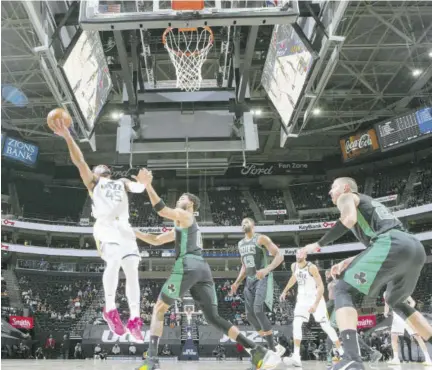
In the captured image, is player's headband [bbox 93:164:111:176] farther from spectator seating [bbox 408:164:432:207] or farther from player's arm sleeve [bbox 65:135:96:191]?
spectator seating [bbox 408:164:432:207]

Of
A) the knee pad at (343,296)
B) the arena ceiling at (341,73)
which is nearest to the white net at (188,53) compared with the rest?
the arena ceiling at (341,73)

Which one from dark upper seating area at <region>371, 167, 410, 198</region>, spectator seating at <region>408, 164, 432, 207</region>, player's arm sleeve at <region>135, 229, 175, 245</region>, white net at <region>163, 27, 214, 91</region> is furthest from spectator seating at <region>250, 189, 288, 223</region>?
player's arm sleeve at <region>135, 229, 175, 245</region>

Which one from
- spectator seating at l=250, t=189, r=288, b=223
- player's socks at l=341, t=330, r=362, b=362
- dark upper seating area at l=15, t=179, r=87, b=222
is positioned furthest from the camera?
spectator seating at l=250, t=189, r=288, b=223

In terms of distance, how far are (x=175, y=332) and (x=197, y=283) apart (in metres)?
17.2

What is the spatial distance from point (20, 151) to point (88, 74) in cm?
1874

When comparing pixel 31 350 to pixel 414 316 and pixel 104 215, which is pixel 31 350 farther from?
pixel 414 316

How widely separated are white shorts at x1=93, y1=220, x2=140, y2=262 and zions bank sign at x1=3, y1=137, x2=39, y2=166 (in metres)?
22.7

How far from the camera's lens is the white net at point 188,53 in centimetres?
916

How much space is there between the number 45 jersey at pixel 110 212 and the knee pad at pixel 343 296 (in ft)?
8.33

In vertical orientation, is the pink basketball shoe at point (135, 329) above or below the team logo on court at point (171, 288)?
below

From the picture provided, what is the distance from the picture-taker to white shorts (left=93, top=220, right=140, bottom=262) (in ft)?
18.1

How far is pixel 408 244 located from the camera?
14.1 feet

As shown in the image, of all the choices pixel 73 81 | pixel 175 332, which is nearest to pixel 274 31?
pixel 73 81

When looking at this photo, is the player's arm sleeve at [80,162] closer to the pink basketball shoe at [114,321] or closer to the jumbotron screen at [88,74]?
the pink basketball shoe at [114,321]
